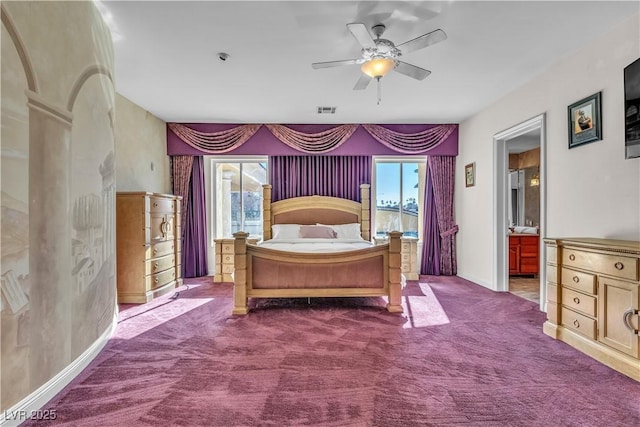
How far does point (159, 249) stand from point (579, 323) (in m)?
4.77

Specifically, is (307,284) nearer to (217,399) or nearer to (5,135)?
(217,399)

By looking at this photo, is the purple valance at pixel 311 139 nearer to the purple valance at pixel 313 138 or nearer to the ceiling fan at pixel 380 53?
the purple valance at pixel 313 138

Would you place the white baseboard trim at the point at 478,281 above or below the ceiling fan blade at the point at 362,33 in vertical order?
below

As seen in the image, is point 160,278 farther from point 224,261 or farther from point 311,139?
point 311,139

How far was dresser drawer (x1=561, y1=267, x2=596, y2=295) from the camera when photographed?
232 cm

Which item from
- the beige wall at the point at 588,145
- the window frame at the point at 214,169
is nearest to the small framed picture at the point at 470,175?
the beige wall at the point at 588,145

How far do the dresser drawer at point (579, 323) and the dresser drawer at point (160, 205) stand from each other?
187 inches

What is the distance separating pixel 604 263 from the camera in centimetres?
222

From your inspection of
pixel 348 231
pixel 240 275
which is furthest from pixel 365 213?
pixel 240 275

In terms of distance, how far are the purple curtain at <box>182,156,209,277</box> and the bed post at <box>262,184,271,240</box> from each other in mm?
1163

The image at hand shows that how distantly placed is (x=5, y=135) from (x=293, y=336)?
7.88ft

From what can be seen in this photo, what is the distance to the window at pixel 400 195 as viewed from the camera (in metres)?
5.64

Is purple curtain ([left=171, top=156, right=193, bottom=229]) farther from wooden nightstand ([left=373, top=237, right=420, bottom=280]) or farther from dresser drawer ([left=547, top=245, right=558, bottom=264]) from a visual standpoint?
dresser drawer ([left=547, top=245, right=558, bottom=264])

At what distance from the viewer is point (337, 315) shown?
330cm
